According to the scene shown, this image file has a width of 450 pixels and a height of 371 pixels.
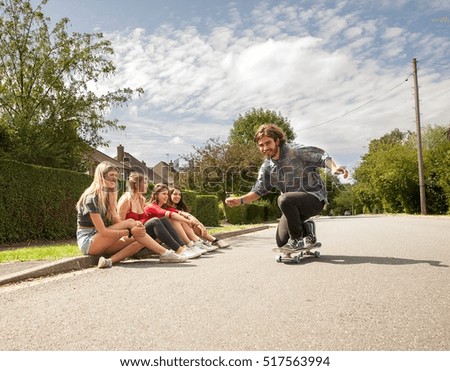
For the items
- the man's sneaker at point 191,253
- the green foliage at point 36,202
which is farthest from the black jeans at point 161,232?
the green foliage at point 36,202

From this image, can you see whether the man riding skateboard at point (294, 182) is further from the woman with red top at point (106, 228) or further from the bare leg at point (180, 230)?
the bare leg at point (180, 230)

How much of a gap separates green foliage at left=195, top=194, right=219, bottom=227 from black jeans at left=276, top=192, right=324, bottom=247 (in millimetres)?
17116

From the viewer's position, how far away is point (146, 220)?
7.04m

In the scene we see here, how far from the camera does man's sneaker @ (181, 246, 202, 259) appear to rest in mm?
6473

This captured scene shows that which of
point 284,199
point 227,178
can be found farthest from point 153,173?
point 284,199

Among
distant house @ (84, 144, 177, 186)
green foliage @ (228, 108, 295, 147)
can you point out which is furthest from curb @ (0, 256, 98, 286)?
green foliage @ (228, 108, 295, 147)

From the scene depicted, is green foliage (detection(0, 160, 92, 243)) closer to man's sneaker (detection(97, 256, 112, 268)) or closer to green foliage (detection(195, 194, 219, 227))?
man's sneaker (detection(97, 256, 112, 268))

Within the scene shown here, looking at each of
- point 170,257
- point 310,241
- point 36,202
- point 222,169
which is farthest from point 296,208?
point 222,169

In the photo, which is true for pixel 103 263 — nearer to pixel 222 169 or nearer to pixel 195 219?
pixel 195 219

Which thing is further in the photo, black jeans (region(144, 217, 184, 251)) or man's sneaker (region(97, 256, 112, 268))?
black jeans (region(144, 217, 184, 251))

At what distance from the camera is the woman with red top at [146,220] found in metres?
6.49

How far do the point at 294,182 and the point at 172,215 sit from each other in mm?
2389

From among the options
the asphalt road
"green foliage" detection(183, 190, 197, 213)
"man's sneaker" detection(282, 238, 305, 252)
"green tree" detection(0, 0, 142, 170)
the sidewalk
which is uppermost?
"green tree" detection(0, 0, 142, 170)

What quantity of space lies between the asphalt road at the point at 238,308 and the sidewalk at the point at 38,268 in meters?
0.21
